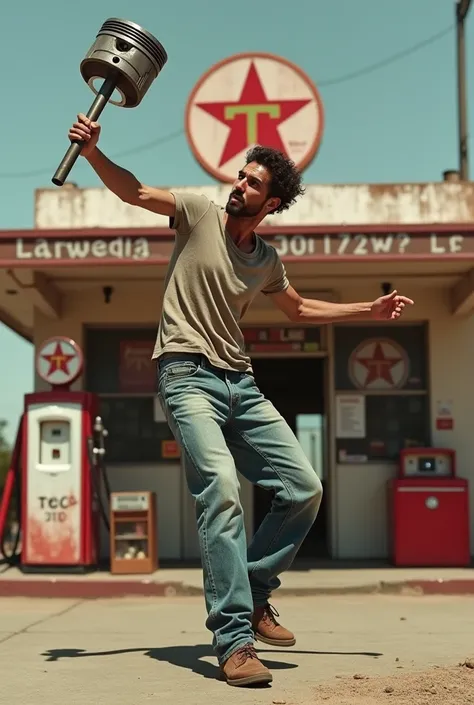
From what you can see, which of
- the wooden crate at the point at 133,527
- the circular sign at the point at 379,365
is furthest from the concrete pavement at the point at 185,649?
the circular sign at the point at 379,365

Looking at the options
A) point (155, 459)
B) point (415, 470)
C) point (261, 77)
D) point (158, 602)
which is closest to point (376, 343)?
point (415, 470)

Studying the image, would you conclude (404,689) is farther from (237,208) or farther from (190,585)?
(190,585)

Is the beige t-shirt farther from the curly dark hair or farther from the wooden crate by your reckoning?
the wooden crate

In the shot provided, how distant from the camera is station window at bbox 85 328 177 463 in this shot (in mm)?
11414

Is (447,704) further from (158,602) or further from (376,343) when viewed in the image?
(376,343)

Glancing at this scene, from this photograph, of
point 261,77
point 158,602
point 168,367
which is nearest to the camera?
point 168,367

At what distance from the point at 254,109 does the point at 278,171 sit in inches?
317

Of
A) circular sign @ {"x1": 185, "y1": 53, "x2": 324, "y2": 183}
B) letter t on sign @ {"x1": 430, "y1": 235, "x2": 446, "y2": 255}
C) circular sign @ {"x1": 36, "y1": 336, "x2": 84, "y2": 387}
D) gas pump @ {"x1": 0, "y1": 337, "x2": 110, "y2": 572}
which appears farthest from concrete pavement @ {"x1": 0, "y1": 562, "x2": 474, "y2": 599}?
circular sign @ {"x1": 185, "y1": 53, "x2": 324, "y2": 183}

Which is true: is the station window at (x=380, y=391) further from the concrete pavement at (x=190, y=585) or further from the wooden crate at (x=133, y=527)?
the wooden crate at (x=133, y=527)

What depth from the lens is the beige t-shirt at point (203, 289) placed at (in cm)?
435

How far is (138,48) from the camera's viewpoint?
13.8 ft

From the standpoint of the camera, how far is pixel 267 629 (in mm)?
4535

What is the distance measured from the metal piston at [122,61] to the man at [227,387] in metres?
0.38

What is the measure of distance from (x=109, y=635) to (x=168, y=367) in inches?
89.2
